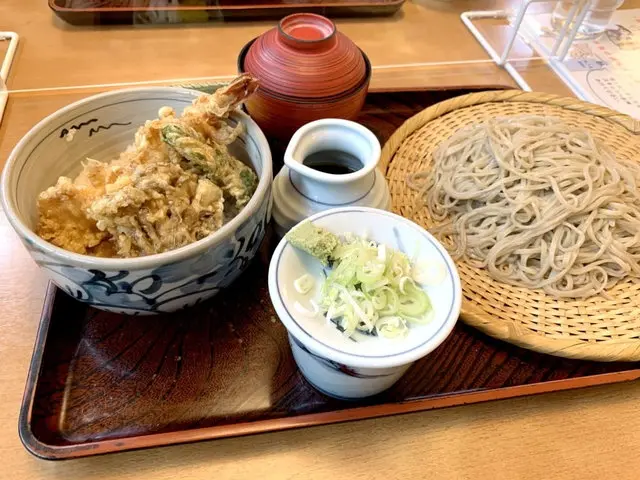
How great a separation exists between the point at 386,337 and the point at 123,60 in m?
1.36

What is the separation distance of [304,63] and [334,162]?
0.79 ft

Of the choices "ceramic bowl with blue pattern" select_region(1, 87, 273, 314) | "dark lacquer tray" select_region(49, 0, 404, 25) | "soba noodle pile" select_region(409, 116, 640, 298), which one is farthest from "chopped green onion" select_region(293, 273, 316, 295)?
"dark lacquer tray" select_region(49, 0, 404, 25)

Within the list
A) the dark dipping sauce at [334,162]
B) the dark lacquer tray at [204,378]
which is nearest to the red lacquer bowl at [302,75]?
the dark dipping sauce at [334,162]

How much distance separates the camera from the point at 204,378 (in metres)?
0.87

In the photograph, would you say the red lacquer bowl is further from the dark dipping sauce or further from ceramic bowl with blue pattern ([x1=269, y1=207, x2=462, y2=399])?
ceramic bowl with blue pattern ([x1=269, y1=207, x2=462, y2=399])

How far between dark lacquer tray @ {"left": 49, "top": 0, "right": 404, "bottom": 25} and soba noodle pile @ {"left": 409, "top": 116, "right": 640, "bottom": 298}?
0.89 m

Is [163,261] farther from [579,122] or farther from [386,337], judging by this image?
[579,122]

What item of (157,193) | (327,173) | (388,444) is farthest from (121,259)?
(388,444)

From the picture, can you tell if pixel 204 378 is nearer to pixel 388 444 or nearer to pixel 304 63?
pixel 388 444

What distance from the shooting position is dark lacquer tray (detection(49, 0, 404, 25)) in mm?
1695

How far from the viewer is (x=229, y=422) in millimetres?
822

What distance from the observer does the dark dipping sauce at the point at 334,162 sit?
978 millimetres

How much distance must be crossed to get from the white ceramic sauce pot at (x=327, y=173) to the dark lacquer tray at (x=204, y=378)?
0.19m

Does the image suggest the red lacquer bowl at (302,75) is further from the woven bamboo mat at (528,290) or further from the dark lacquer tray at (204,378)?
the dark lacquer tray at (204,378)
